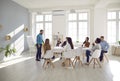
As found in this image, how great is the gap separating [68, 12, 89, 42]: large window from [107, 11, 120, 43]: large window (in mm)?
1645

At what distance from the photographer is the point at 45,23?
12.3 m

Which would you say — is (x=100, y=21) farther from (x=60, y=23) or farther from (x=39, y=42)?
(x=39, y=42)

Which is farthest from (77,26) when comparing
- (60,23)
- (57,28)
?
(57,28)

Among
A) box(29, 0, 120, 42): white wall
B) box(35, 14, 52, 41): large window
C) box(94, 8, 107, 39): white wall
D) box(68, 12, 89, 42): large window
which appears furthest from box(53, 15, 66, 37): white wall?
box(94, 8, 107, 39): white wall

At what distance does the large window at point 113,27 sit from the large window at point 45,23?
4223 millimetres

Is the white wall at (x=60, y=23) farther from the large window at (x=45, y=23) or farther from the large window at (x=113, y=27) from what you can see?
the large window at (x=113, y=27)

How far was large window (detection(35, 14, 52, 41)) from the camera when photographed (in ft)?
39.8

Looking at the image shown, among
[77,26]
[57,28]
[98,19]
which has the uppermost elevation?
[98,19]

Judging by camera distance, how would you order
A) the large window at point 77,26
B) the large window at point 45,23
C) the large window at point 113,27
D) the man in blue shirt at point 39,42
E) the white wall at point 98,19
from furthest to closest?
1. the large window at point 45,23
2. the large window at point 77,26
3. the large window at point 113,27
4. the white wall at point 98,19
5. the man in blue shirt at point 39,42

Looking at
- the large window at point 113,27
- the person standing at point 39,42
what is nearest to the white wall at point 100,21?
the large window at point 113,27

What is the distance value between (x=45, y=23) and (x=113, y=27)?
4916 millimetres

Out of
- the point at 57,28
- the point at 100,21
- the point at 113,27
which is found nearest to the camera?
the point at 100,21

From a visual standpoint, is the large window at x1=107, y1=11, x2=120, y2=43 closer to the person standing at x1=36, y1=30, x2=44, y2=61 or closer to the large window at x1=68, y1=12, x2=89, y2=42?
the large window at x1=68, y1=12, x2=89, y2=42

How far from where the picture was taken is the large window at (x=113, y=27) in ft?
36.3
